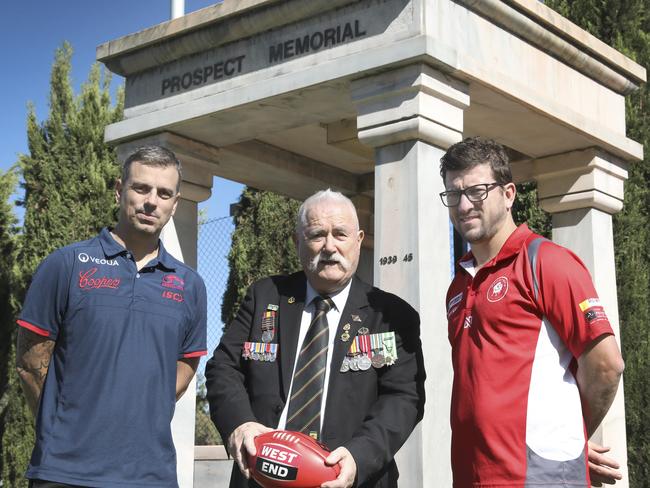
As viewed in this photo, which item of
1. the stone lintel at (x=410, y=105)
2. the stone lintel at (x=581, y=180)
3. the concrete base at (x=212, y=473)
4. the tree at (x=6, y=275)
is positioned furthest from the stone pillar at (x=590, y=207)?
the tree at (x=6, y=275)

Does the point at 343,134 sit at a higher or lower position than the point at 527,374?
higher

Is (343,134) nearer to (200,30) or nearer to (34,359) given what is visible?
(200,30)

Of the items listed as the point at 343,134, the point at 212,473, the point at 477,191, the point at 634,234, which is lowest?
the point at 212,473

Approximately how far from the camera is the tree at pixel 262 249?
42.6 ft

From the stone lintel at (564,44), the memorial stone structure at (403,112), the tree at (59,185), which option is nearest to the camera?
the memorial stone structure at (403,112)

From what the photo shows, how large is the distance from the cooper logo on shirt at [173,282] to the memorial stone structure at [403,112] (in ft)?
8.57

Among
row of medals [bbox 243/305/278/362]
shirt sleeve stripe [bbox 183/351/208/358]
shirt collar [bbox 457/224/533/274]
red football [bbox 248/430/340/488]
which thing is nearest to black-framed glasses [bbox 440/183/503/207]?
shirt collar [bbox 457/224/533/274]

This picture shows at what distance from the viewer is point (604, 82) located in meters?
8.41

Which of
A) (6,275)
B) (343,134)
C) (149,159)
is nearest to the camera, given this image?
(149,159)

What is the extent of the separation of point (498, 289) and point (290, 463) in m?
1.00

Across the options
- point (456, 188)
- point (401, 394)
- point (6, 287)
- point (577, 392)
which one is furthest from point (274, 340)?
point (6, 287)

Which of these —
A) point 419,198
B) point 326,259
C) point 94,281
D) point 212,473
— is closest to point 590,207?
point 419,198

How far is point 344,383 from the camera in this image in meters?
3.57

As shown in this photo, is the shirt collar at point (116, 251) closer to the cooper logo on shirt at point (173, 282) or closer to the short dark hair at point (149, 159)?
the cooper logo on shirt at point (173, 282)
